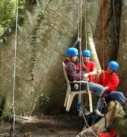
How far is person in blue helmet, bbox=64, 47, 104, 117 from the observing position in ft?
20.0

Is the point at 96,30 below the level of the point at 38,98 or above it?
above

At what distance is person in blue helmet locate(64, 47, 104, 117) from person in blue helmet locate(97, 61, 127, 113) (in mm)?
317

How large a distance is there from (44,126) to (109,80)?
5.59ft

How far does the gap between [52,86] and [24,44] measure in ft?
3.86

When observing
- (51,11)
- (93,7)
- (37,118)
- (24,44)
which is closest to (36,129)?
(37,118)

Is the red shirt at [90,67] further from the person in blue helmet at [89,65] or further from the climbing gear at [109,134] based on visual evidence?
the climbing gear at [109,134]

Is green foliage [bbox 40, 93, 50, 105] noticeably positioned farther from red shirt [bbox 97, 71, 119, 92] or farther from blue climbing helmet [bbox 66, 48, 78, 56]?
blue climbing helmet [bbox 66, 48, 78, 56]

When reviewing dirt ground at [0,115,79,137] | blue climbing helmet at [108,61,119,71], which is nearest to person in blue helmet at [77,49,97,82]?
blue climbing helmet at [108,61,119,71]

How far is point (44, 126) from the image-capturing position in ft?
22.9

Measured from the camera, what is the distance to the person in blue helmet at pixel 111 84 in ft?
21.6

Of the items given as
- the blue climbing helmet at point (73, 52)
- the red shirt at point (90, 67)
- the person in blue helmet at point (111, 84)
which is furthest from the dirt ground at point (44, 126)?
the blue climbing helmet at point (73, 52)

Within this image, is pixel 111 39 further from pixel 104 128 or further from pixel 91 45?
pixel 104 128

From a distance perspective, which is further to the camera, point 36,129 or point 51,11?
point 51,11

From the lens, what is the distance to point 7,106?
7.15 metres
